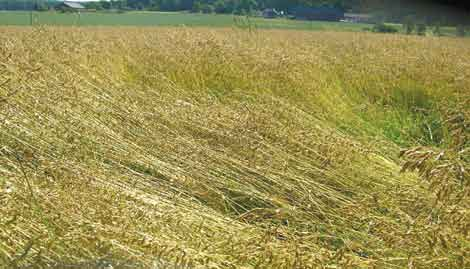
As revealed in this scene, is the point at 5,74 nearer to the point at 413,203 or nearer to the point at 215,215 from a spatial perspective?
the point at 215,215

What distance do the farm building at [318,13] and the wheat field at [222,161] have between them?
1437 centimetres

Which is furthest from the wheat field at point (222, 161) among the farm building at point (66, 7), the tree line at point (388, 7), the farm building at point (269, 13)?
the farm building at point (269, 13)

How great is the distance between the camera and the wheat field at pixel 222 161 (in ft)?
4.83

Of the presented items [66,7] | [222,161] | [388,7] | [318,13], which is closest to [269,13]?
[388,7]

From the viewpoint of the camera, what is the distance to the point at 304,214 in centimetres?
214

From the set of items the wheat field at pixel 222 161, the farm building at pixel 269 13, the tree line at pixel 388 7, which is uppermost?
the tree line at pixel 388 7

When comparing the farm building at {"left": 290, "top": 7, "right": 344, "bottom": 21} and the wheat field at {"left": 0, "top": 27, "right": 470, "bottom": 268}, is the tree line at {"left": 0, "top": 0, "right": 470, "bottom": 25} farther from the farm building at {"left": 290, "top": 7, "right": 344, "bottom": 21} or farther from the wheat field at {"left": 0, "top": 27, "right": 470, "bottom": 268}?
the wheat field at {"left": 0, "top": 27, "right": 470, "bottom": 268}

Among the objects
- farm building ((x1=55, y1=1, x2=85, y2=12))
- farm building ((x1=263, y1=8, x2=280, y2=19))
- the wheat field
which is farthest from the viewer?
farm building ((x1=263, y1=8, x2=280, y2=19))

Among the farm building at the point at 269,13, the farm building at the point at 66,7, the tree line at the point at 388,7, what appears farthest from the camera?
the farm building at the point at 269,13

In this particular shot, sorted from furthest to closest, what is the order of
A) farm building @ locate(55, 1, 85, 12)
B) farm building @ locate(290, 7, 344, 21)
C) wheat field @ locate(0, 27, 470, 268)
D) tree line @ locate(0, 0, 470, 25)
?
farm building @ locate(290, 7, 344, 21)
tree line @ locate(0, 0, 470, 25)
farm building @ locate(55, 1, 85, 12)
wheat field @ locate(0, 27, 470, 268)

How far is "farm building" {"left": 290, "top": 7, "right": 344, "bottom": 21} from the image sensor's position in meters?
19.1

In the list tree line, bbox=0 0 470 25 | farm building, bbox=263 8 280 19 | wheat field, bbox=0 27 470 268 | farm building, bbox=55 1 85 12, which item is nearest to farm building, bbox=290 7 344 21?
farm building, bbox=263 8 280 19

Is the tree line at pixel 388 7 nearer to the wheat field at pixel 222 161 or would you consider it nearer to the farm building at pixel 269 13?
the farm building at pixel 269 13

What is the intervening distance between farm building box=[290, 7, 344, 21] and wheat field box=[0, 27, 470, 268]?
14374 mm
